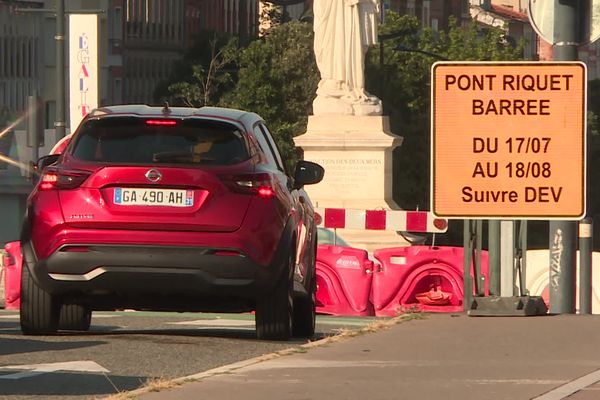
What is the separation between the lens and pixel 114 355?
46.3 feet

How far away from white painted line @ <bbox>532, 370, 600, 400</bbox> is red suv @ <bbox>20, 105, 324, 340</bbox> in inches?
124

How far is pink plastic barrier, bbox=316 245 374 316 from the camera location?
26.2 meters

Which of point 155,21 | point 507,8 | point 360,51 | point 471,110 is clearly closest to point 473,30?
point 155,21

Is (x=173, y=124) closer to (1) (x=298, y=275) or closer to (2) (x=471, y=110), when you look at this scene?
(1) (x=298, y=275)

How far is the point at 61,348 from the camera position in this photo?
48.1 ft

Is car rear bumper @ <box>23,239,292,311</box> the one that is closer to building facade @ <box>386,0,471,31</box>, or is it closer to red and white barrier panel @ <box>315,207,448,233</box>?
red and white barrier panel @ <box>315,207,448,233</box>

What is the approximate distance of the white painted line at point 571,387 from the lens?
1145 cm

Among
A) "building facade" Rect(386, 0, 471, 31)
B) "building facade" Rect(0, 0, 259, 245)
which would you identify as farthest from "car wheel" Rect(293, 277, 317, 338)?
"building facade" Rect(386, 0, 471, 31)

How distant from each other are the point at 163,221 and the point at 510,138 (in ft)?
10.7

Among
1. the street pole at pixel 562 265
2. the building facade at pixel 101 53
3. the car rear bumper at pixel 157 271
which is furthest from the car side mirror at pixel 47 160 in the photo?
the building facade at pixel 101 53

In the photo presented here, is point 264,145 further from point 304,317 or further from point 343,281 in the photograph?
point 343,281

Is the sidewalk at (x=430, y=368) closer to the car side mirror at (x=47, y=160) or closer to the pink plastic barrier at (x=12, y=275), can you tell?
the car side mirror at (x=47, y=160)

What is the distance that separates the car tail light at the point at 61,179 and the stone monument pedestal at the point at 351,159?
30.3 metres

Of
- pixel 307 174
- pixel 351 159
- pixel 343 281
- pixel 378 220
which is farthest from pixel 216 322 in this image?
pixel 351 159
